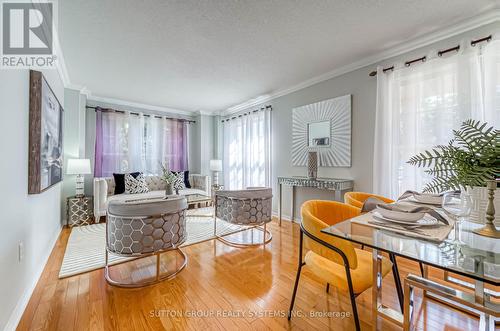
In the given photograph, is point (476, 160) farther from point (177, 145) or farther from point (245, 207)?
point (177, 145)

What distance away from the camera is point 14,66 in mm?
1529

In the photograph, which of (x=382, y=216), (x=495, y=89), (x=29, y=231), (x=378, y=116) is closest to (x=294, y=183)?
(x=378, y=116)

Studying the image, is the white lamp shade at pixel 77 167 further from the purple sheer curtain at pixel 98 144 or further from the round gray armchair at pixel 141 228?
the round gray armchair at pixel 141 228

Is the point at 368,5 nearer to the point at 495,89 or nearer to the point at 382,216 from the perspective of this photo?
the point at 495,89

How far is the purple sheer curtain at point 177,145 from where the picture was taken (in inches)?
207

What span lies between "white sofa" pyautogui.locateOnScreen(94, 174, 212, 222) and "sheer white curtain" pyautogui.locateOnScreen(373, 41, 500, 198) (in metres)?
3.56

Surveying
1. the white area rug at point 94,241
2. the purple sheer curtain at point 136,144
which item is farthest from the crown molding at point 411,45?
the purple sheer curtain at point 136,144

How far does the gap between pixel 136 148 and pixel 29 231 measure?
3.15 metres

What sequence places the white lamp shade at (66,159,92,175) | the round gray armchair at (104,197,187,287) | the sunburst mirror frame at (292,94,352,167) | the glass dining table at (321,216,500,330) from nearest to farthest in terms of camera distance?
the glass dining table at (321,216,500,330)
the round gray armchair at (104,197,187,287)
the sunburst mirror frame at (292,94,352,167)
the white lamp shade at (66,159,92,175)

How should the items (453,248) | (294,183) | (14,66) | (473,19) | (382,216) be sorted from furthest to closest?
(294,183), (473,19), (14,66), (382,216), (453,248)

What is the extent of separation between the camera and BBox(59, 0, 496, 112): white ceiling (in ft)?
6.09

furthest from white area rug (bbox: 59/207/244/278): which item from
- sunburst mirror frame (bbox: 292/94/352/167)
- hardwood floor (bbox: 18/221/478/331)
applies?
sunburst mirror frame (bbox: 292/94/352/167)

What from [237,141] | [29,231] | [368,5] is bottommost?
[29,231]

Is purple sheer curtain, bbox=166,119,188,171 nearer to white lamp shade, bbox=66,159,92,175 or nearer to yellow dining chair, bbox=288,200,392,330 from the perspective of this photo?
white lamp shade, bbox=66,159,92,175
